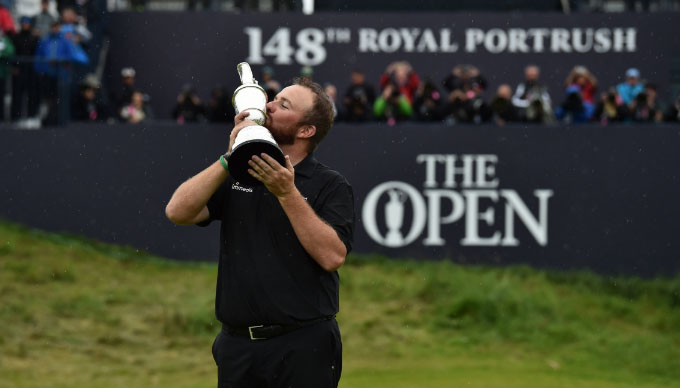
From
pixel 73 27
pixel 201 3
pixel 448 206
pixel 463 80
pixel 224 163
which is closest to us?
pixel 224 163

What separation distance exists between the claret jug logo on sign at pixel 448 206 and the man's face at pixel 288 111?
10171 mm

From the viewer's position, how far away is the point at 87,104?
1575 centimetres

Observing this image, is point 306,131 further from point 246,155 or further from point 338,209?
point 246,155

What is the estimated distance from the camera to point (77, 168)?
15234 mm

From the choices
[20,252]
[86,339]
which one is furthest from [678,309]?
[20,252]

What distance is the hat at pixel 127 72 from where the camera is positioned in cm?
1705

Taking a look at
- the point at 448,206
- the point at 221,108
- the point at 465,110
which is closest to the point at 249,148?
the point at 448,206

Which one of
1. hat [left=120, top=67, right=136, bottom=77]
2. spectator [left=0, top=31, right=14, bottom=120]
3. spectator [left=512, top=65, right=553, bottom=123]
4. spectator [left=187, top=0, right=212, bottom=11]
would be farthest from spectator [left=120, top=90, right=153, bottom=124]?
spectator [left=512, top=65, right=553, bottom=123]

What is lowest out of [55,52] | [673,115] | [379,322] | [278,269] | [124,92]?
[379,322]

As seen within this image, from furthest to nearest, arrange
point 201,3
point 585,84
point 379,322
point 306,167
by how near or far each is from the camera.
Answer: point 201,3 < point 585,84 < point 379,322 < point 306,167

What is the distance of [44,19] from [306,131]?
43.1 ft

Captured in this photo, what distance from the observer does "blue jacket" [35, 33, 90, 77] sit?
15.8 meters

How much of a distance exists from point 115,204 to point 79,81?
76.3 inches

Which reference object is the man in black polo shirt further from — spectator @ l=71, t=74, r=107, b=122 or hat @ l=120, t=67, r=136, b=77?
hat @ l=120, t=67, r=136, b=77
